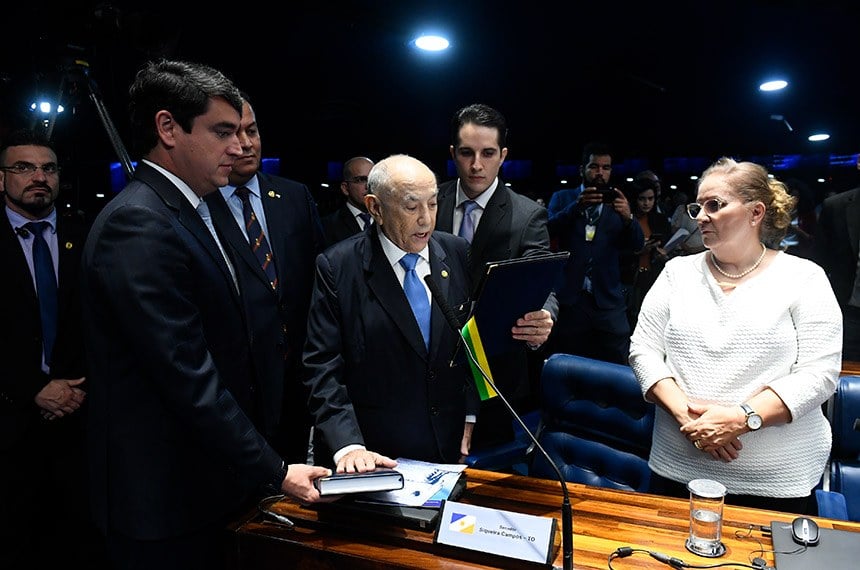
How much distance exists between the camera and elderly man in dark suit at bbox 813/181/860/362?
3.34m

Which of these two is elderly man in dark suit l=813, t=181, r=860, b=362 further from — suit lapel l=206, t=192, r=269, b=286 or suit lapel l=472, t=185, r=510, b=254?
suit lapel l=206, t=192, r=269, b=286

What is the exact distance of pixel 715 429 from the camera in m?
1.69

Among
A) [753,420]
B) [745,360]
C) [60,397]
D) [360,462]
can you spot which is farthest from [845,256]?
[60,397]

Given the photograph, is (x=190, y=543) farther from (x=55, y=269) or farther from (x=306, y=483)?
(x=55, y=269)

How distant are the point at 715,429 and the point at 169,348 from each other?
1.37 m

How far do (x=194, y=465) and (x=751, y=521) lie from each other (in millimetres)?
1289

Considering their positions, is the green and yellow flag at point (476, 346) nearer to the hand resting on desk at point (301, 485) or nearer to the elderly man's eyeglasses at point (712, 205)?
the hand resting on desk at point (301, 485)

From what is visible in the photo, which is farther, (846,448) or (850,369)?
(850,369)

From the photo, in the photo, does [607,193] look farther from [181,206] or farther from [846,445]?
[181,206]

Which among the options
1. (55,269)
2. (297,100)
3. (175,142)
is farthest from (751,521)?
(297,100)

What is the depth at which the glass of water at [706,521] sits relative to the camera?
4.36 feet

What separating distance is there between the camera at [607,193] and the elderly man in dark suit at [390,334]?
6.06 feet

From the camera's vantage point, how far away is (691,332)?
183cm

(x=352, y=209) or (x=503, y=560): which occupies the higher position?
(x=352, y=209)
